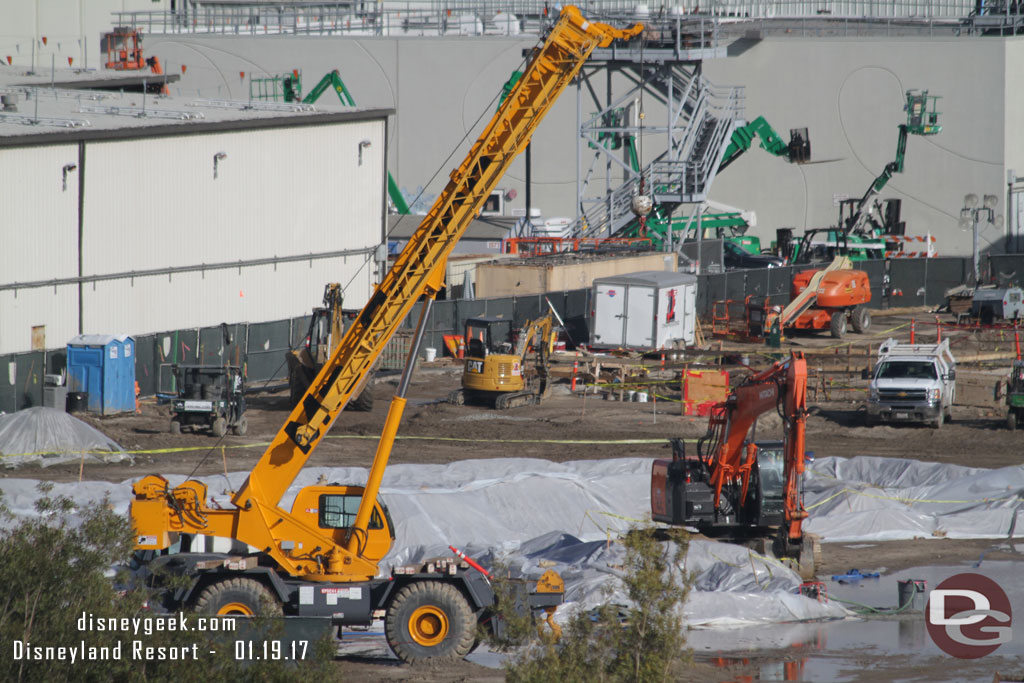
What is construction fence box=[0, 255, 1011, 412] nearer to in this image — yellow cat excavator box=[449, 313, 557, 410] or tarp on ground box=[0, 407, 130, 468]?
yellow cat excavator box=[449, 313, 557, 410]

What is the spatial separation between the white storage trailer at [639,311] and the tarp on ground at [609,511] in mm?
15556

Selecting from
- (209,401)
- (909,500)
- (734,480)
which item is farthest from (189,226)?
(909,500)

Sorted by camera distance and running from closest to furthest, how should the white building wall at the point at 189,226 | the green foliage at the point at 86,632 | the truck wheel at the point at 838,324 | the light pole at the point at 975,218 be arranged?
the green foliage at the point at 86,632 → the white building wall at the point at 189,226 → the truck wheel at the point at 838,324 → the light pole at the point at 975,218

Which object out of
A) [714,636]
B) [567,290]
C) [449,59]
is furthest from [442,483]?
[449,59]

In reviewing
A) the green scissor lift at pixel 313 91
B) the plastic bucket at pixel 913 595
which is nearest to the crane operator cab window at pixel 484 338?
the plastic bucket at pixel 913 595

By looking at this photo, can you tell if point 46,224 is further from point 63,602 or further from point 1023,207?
point 1023,207

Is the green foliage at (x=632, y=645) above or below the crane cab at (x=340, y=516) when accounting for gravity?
above

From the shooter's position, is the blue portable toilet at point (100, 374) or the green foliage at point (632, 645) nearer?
the green foliage at point (632, 645)

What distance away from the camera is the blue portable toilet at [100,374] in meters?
35.0

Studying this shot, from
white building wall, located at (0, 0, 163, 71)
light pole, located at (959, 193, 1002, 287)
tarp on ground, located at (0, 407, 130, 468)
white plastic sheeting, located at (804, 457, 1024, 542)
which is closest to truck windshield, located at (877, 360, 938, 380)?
white plastic sheeting, located at (804, 457, 1024, 542)

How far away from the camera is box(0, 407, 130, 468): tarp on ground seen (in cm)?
2884

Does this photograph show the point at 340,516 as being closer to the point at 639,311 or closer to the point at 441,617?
the point at 441,617

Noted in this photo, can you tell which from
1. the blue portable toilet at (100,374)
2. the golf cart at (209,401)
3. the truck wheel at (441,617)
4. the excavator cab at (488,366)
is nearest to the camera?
the truck wheel at (441,617)

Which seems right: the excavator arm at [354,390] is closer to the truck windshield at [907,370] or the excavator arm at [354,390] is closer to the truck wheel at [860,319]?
the truck windshield at [907,370]
